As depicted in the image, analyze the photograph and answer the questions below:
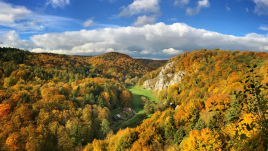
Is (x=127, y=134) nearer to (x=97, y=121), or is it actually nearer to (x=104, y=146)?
(x=104, y=146)

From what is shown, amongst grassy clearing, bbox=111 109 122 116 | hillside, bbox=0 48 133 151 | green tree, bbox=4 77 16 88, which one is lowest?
grassy clearing, bbox=111 109 122 116

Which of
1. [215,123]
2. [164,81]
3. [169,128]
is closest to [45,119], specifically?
[169,128]

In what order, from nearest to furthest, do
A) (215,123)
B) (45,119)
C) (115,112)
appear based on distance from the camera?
(215,123) < (45,119) < (115,112)

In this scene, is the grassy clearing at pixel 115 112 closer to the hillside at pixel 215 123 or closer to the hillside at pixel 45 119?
the hillside at pixel 45 119

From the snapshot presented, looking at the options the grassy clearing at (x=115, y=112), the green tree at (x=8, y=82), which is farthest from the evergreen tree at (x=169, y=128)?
the green tree at (x=8, y=82)

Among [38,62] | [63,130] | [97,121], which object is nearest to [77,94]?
[97,121]

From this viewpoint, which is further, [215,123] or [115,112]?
[115,112]

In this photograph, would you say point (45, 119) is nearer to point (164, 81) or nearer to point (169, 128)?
point (169, 128)

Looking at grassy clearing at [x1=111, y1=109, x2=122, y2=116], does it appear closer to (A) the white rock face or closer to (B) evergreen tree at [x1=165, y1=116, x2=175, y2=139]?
(B) evergreen tree at [x1=165, y1=116, x2=175, y2=139]

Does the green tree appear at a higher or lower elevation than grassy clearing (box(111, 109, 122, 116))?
higher

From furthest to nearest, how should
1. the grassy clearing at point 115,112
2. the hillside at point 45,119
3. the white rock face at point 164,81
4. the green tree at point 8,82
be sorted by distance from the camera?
the white rock face at point 164,81 → the grassy clearing at point 115,112 → the green tree at point 8,82 → the hillside at point 45,119

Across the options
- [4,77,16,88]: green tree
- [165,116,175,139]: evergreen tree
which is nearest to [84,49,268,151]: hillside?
[165,116,175,139]: evergreen tree
